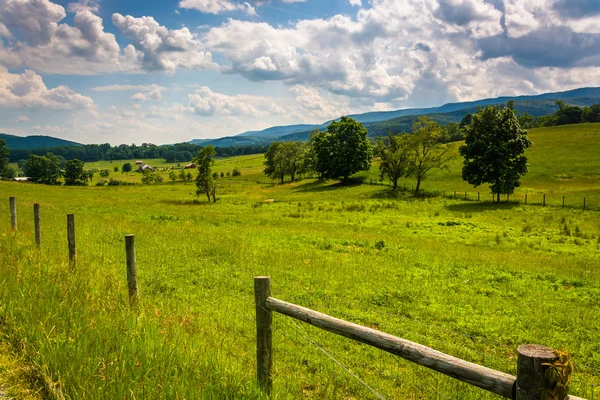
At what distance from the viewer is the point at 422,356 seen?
10.5 ft

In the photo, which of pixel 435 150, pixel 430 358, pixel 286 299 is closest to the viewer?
pixel 430 358

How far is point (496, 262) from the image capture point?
1703 centimetres

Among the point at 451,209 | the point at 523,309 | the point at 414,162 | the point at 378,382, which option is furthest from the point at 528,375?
the point at 414,162

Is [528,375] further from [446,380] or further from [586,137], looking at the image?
[586,137]

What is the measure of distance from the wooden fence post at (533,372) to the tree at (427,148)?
56.0 m

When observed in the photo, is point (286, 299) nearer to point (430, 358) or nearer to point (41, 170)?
point (430, 358)

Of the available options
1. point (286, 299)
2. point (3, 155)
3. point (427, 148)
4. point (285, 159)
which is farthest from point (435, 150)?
point (3, 155)

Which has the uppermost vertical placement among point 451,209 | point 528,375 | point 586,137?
point 586,137

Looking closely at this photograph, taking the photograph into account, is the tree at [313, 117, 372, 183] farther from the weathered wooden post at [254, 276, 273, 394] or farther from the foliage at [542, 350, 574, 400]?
the foliage at [542, 350, 574, 400]

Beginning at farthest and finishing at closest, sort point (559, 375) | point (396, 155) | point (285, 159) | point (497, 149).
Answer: point (285, 159) → point (396, 155) → point (497, 149) → point (559, 375)

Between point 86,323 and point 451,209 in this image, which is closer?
point 86,323

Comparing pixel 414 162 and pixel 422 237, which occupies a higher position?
pixel 414 162

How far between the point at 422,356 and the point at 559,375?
40.5 inches

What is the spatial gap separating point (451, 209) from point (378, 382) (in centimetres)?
3962
